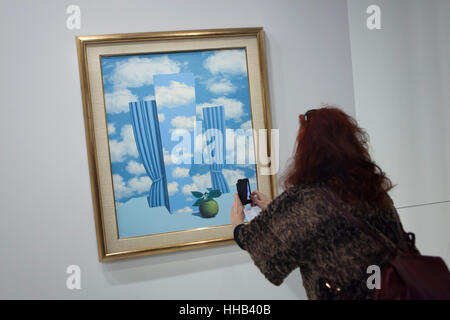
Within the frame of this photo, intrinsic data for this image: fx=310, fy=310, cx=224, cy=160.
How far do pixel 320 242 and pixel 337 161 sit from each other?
0.71 ft

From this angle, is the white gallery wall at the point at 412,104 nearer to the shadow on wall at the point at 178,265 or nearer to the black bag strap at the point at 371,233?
the shadow on wall at the point at 178,265

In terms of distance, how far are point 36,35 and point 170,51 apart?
525 mm

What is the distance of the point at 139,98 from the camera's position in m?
1.27

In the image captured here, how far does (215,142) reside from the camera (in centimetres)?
133

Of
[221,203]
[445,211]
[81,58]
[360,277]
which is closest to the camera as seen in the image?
[360,277]

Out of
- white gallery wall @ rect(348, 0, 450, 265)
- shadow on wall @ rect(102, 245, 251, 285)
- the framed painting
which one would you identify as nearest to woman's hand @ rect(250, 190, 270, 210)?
the framed painting

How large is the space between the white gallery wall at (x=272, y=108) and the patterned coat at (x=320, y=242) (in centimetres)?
56

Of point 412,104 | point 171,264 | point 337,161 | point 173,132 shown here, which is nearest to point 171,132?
point 173,132

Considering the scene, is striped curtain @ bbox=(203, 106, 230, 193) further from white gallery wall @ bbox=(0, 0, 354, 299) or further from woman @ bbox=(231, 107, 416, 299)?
woman @ bbox=(231, 107, 416, 299)

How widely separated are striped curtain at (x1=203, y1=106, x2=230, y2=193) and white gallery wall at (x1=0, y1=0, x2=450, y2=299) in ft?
0.86

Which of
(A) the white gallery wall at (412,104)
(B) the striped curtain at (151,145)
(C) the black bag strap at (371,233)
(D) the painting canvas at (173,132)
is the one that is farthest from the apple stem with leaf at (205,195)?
(A) the white gallery wall at (412,104)

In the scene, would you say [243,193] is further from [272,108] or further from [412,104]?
[412,104]

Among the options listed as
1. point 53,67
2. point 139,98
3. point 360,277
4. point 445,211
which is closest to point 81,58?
point 53,67

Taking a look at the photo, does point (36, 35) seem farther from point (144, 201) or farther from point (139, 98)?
point (144, 201)
